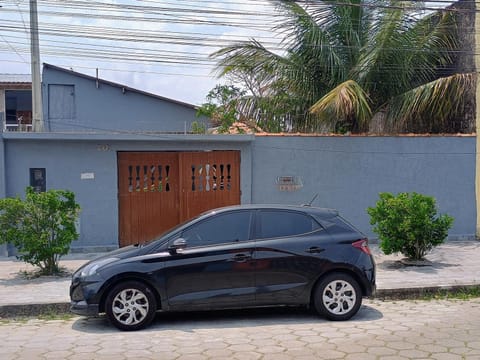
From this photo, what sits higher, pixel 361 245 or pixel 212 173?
pixel 212 173

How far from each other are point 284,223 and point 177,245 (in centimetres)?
145

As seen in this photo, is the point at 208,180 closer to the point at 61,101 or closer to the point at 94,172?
the point at 94,172

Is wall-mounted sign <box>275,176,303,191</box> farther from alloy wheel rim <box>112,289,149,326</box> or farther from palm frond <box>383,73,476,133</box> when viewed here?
alloy wheel rim <box>112,289,149,326</box>

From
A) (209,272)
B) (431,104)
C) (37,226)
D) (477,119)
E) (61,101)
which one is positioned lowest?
(209,272)

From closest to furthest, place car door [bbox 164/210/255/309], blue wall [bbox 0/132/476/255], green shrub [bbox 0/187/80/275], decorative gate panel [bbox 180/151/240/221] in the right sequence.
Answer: car door [bbox 164/210/255/309]
green shrub [bbox 0/187/80/275]
blue wall [bbox 0/132/476/255]
decorative gate panel [bbox 180/151/240/221]

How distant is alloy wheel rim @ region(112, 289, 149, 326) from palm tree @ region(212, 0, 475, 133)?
7876mm

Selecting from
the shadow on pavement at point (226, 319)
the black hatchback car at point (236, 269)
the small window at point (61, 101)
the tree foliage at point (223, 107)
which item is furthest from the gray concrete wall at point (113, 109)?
the black hatchback car at point (236, 269)

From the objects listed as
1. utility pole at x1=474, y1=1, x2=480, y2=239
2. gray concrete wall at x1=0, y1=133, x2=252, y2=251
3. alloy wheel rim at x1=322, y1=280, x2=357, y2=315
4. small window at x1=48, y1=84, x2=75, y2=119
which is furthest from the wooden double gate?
small window at x1=48, y1=84, x2=75, y2=119

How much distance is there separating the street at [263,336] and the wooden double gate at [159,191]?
4.84m

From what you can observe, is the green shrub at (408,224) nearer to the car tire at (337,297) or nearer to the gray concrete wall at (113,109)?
the car tire at (337,297)

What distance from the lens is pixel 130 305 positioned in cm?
689

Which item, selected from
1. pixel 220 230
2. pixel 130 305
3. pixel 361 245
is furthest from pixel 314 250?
pixel 130 305

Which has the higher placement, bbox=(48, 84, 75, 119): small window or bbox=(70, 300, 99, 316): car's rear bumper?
bbox=(48, 84, 75, 119): small window

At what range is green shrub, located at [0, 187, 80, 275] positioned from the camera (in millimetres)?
→ 9602
